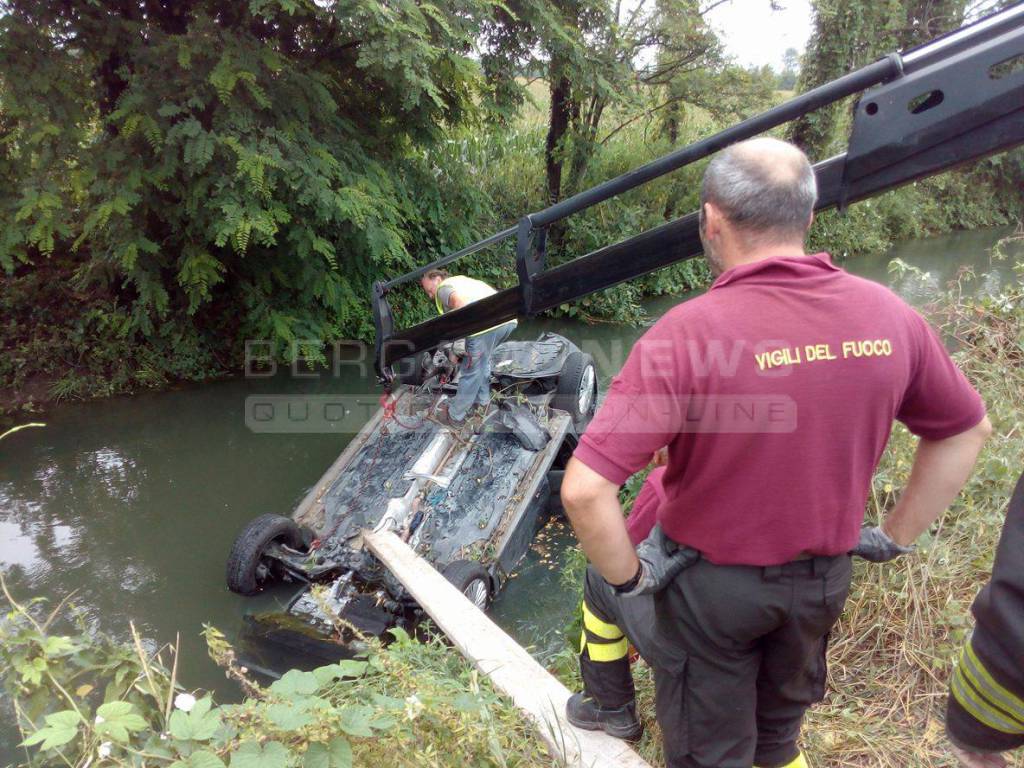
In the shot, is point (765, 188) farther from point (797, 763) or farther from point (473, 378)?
point (473, 378)

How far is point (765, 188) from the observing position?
143 cm

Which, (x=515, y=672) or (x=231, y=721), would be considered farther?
(x=515, y=672)

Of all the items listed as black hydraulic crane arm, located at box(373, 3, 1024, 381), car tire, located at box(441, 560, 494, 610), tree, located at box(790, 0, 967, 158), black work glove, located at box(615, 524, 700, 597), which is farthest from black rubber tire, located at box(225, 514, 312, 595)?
tree, located at box(790, 0, 967, 158)

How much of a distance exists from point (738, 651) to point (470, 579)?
2428 millimetres

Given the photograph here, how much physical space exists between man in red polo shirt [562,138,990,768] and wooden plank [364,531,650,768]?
1.43 ft

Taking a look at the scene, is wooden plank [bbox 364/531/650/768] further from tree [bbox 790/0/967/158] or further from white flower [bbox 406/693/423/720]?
tree [bbox 790/0/967/158]

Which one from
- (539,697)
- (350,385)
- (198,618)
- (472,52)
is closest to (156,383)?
(350,385)

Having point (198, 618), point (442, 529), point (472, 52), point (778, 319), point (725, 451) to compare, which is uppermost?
point (472, 52)

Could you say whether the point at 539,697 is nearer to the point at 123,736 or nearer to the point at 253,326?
the point at 123,736

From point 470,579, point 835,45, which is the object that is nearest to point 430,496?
point 470,579

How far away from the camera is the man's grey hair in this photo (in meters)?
1.43

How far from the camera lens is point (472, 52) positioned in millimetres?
7555

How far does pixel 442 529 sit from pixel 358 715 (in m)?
2.72

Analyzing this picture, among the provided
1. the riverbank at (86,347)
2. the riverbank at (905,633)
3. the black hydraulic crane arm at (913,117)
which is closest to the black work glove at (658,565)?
the riverbank at (905,633)
